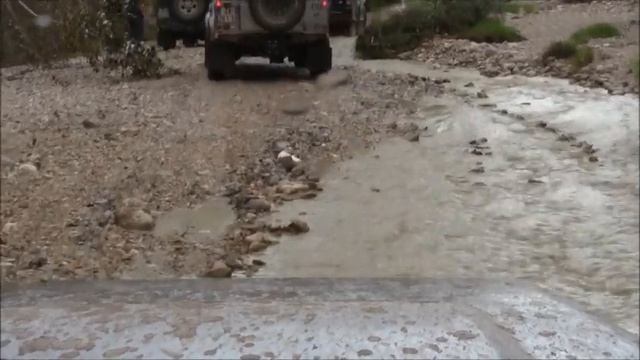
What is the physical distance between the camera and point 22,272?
2.06 metres

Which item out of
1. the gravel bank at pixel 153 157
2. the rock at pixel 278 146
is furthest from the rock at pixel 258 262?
the rock at pixel 278 146

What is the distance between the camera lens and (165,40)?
2025 mm

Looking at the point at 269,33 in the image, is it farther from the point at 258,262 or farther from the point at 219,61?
the point at 219,61

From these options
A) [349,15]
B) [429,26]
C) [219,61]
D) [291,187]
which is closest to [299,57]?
[219,61]

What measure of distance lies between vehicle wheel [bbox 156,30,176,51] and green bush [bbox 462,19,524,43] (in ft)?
2.73

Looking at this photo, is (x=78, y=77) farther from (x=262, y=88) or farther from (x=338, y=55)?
(x=262, y=88)

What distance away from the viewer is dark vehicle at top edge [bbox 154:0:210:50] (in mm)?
1817

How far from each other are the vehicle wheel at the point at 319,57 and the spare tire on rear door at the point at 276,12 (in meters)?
0.36

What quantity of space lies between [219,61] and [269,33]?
106 centimetres

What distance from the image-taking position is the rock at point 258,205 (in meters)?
3.10

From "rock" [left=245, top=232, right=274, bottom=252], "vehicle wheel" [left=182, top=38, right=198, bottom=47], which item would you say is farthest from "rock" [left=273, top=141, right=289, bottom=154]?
"vehicle wheel" [left=182, top=38, right=198, bottom=47]

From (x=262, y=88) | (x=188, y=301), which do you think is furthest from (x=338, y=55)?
(x=188, y=301)

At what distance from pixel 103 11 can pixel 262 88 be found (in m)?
2.19

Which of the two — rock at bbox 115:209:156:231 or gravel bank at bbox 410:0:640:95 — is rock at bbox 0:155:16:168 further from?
gravel bank at bbox 410:0:640:95
